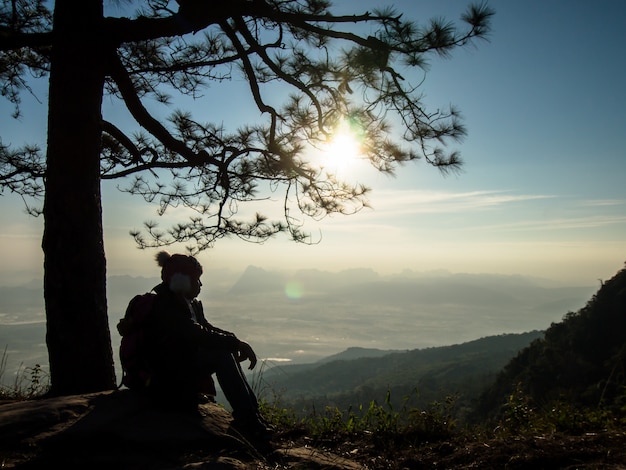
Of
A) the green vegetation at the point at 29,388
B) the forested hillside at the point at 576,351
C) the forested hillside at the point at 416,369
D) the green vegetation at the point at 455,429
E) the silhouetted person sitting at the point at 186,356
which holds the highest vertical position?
the silhouetted person sitting at the point at 186,356

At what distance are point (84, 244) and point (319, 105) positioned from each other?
2.74 metres

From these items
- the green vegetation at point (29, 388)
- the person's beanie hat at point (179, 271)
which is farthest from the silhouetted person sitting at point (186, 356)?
the green vegetation at point (29, 388)

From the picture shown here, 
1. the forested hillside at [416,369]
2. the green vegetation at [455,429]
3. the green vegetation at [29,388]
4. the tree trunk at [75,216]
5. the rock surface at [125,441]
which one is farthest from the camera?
the forested hillside at [416,369]

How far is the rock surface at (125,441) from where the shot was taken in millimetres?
2426

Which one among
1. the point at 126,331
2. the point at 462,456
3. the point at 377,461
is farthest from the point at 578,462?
the point at 126,331

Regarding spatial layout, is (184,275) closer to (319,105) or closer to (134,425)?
(134,425)

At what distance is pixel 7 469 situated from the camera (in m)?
2.22

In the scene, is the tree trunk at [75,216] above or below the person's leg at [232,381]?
above

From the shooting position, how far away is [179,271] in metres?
3.16

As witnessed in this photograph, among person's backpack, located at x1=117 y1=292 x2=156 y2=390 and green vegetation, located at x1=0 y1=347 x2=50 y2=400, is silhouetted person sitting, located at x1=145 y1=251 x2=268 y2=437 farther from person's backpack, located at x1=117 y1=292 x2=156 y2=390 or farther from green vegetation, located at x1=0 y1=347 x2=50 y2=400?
green vegetation, located at x1=0 y1=347 x2=50 y2=400

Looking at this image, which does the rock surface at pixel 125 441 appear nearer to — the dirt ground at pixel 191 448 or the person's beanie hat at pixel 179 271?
the dirt ground at pixel 191 448

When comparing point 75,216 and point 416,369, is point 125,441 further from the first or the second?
point 416,369

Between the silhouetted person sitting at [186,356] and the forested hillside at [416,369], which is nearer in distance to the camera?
the silhouetted person sitting at [186,356]

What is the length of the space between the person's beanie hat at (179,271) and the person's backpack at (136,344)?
0.19m
